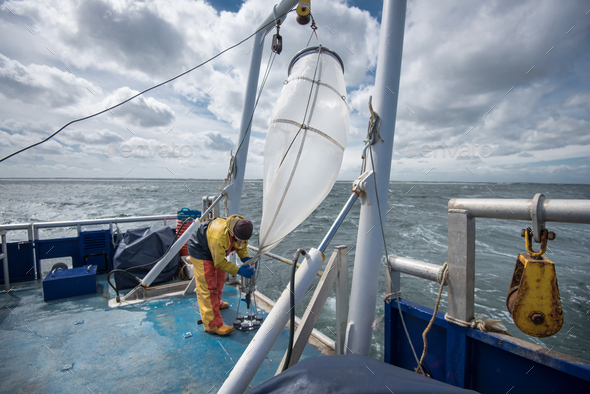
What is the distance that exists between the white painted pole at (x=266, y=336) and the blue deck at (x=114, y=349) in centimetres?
84

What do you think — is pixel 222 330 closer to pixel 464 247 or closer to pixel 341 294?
pixel 341 294

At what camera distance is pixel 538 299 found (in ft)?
3.93

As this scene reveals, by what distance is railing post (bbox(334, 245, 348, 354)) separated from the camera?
2.17m

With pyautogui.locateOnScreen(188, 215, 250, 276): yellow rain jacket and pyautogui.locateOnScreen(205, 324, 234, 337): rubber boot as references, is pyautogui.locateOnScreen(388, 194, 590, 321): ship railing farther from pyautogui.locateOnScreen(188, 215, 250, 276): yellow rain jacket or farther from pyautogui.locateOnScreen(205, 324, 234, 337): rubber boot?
pyautogui.locateOnScreen(205, 324, 234, 337): rubber boot

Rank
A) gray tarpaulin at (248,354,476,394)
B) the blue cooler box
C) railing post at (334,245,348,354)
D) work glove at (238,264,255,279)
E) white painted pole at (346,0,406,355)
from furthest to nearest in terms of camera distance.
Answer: the blue cooler box, work glove at (238,264,255,279), railing post at (334,245,348,354), white painted pole at (346,0,406,355), gray tarpaulin at (248,354,476,394)

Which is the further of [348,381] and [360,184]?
[360,184]

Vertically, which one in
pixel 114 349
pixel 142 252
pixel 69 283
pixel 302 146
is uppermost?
pixel 302 146

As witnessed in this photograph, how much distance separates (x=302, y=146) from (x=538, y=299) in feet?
6.25

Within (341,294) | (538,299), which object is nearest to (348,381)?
(538,299)

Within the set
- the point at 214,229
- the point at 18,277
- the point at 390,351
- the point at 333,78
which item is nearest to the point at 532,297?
the point at 390,351

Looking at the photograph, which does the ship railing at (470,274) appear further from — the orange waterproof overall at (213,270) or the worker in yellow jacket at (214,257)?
the orange waterproof overall at (213,270)

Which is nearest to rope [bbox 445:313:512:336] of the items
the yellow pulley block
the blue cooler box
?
the yellow pulley block

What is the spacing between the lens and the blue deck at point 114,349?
221 cm

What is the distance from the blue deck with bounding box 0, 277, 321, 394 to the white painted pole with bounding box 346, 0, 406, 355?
79cm
